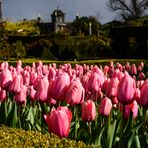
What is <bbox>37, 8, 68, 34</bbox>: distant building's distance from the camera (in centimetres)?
8288

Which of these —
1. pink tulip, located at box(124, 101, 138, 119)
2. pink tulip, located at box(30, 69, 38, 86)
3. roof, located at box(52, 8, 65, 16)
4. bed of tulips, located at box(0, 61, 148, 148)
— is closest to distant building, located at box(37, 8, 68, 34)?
roof, located at box(52, 8, 65, 16)

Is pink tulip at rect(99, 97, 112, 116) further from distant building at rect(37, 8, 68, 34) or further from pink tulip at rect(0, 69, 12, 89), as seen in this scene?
distant building at rect(37, 8, 68, 34)

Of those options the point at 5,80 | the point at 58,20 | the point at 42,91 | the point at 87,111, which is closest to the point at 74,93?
the point at 87,111

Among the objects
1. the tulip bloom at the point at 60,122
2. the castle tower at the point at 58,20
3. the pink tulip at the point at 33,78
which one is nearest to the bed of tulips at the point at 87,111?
the tulip bloom at the point at 60,122

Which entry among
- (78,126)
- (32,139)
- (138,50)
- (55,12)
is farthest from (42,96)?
(55,12)

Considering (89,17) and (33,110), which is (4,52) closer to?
(33,110)

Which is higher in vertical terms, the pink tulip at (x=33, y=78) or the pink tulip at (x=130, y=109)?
the pink tulip at (x=33, y=78)

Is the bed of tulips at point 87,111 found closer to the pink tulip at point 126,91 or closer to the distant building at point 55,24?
the pink tulip at point 126,91

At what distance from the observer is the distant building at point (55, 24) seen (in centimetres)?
8288

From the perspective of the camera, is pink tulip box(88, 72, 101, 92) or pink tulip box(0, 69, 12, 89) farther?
pink tulip box(0, 69, 12, 89)

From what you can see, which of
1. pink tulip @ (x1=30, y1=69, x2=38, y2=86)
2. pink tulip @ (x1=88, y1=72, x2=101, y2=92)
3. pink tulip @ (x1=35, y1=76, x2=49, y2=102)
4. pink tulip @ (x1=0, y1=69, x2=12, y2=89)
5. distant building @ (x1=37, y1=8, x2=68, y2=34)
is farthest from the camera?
distant building @ (x1=37, y1=8, x2=68, y2=34)

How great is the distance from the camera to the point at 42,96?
4547mm

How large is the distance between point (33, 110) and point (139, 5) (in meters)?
76.7

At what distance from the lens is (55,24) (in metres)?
86.1
